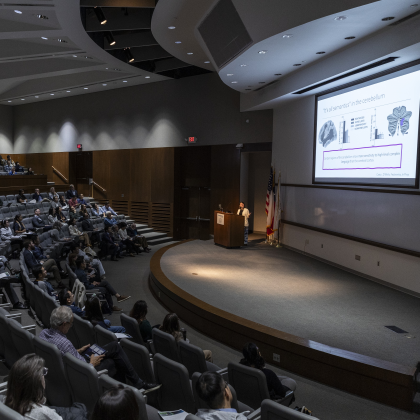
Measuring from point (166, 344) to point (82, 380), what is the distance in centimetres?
106

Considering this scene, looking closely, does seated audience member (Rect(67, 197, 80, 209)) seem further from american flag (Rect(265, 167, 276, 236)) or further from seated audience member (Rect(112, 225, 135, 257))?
american flag (Rect(265, 167, 276, 236))

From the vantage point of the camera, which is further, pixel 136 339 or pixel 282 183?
pixel 282 183

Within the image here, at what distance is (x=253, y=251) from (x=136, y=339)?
5.76 m

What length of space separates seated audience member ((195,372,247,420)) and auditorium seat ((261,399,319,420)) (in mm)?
173

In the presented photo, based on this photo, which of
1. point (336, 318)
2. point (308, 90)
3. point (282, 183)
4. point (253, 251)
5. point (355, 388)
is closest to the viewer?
point (355, 388)

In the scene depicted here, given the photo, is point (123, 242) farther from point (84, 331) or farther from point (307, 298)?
point (84, 331)

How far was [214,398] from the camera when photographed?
7.06 ft

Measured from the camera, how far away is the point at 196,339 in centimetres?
515

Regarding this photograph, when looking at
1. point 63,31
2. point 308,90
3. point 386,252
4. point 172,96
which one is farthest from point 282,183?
point 63,31

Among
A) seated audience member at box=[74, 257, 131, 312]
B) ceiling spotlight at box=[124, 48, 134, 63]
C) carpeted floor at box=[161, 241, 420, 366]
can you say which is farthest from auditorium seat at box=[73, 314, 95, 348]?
ceiling spotlight at box=[124, 48, 134, 63]

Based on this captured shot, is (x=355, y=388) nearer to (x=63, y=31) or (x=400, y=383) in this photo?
(x=400, y=383)

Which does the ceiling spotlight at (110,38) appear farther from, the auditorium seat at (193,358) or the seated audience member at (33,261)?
the auditorium seat at (193,358)

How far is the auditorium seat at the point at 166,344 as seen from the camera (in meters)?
3.41

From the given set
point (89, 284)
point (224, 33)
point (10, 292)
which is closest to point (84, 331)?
point (10, 292)
